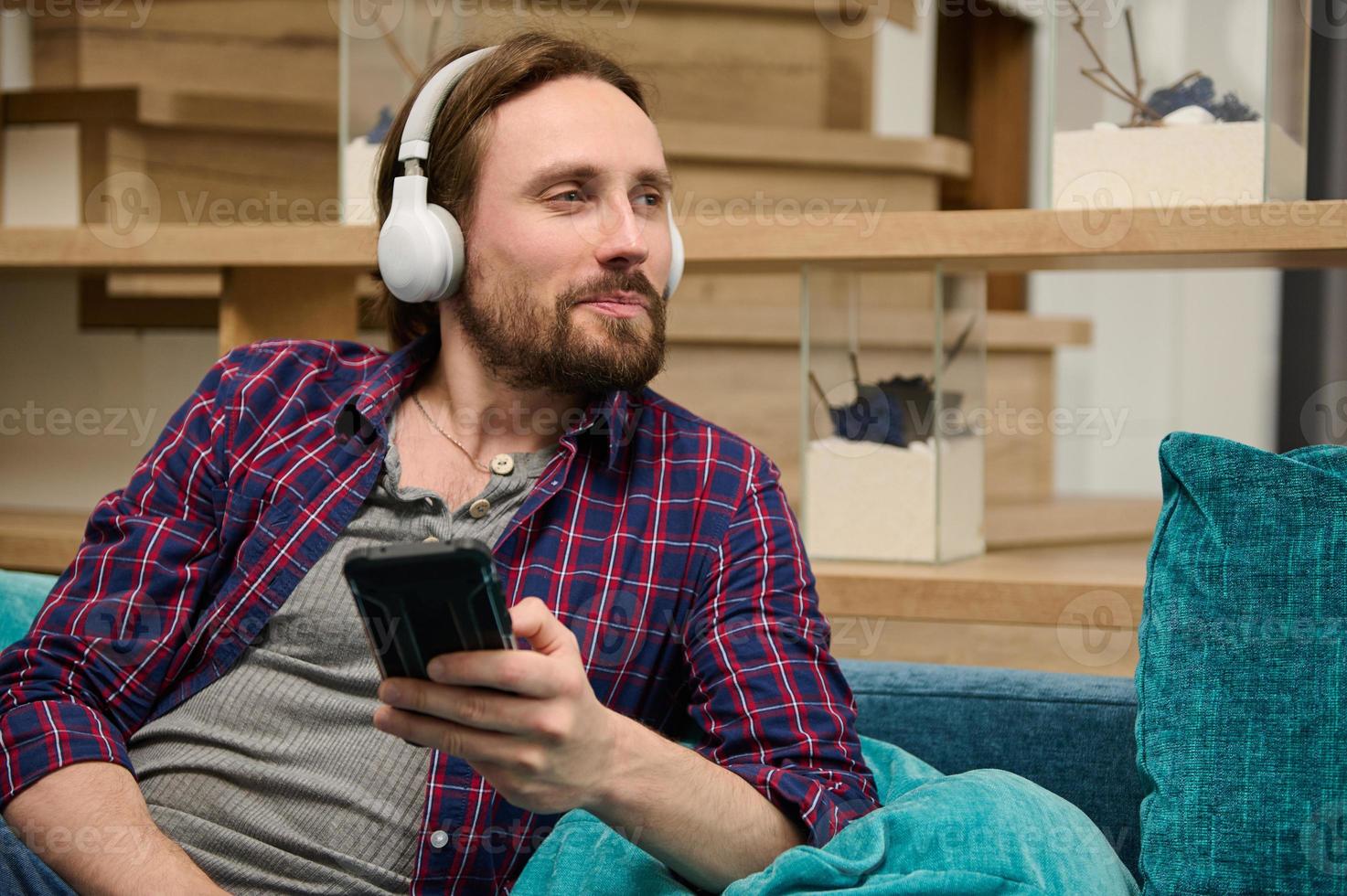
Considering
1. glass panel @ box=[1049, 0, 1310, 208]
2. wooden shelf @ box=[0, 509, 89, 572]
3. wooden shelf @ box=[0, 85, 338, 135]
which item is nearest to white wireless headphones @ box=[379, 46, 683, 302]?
glass panel @ box=[1049, 0, 1310, 208]

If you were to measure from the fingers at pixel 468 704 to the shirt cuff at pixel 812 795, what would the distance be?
259 millimetres

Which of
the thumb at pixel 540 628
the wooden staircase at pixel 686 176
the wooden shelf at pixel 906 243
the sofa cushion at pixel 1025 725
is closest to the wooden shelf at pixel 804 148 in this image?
the wooden staircase at pixel 686 176

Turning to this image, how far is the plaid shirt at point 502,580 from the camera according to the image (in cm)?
113

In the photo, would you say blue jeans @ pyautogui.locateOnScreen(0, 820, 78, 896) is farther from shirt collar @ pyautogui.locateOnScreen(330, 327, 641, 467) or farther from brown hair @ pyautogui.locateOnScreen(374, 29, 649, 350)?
brown hair @ pyautogui.locateOnScreen(374, 29, 649, 350)

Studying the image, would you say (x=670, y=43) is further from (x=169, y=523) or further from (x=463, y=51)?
(x=169, y=523)

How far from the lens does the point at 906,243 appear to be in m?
1.63

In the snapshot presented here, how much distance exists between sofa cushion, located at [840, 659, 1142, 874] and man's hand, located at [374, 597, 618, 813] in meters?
0.47

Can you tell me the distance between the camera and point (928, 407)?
1.71m

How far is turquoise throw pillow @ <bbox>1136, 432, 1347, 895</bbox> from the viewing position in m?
0.95

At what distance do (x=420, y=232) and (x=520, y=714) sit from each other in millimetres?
588

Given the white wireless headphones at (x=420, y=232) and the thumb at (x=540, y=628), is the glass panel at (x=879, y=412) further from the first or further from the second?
the thumb at (x=540, y=628)

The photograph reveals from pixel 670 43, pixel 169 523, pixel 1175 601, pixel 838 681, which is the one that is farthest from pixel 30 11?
pixel 1175 601

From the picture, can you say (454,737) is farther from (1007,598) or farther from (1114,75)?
(1114,75)

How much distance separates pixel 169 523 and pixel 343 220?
68 cm
